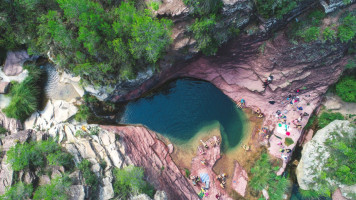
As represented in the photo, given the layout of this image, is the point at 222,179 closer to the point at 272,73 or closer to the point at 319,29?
the point at 272,73

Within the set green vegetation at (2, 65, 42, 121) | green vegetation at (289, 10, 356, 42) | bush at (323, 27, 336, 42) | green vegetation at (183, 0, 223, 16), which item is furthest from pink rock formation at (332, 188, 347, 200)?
green vegetation at (2, 65, 42, 121)

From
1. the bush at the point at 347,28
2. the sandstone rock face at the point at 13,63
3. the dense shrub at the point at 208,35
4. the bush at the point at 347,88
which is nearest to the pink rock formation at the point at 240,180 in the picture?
the bush at the point at 347,88

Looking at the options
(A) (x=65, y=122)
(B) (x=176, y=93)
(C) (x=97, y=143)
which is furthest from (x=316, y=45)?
(A) (x=65, y=122)

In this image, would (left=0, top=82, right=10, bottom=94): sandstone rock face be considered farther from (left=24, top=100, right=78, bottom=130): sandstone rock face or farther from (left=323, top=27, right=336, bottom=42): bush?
(left=323, top=27, right=336, bottom=42): bush

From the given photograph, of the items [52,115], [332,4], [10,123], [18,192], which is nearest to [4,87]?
[10,123]

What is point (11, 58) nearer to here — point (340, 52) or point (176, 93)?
point (176, 93)

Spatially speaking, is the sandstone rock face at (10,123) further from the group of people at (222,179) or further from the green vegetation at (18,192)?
the group of people at (222,179)
